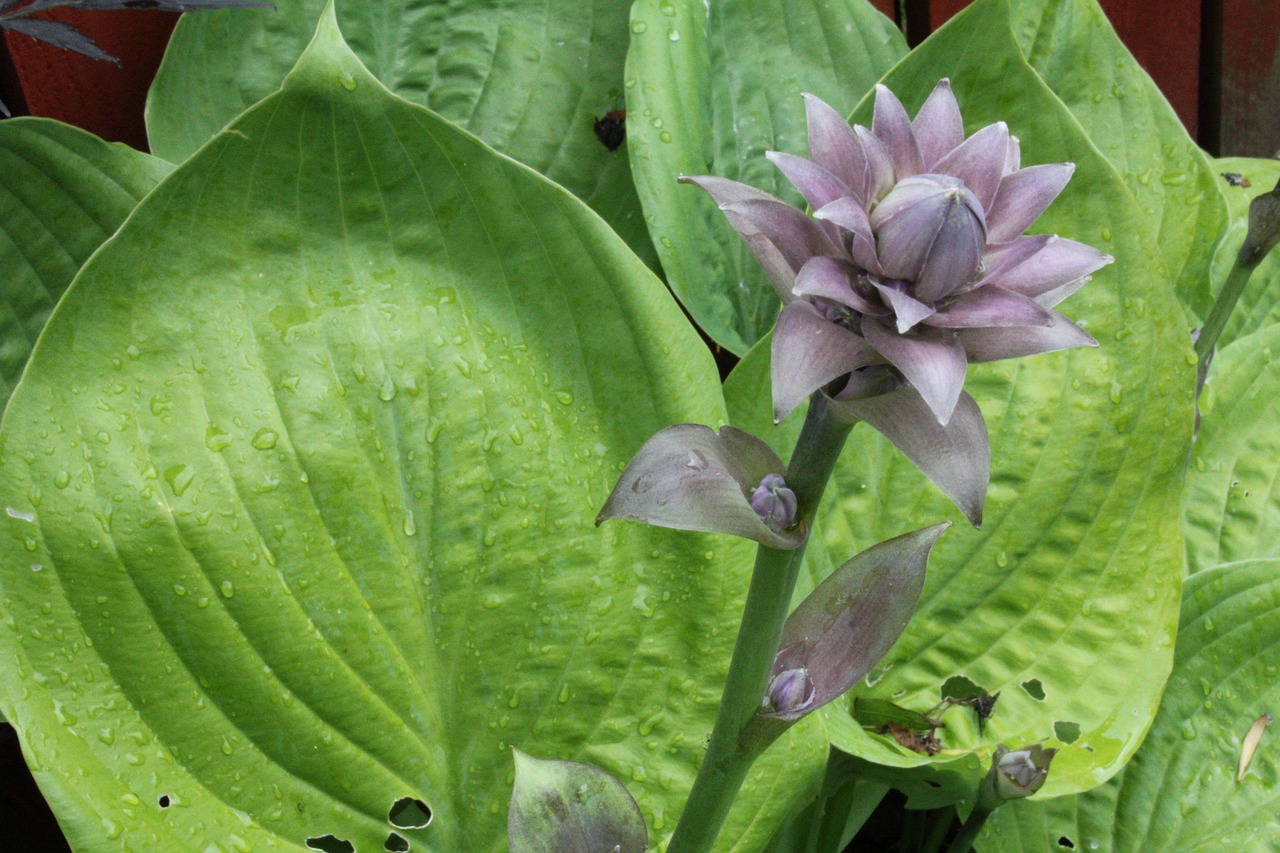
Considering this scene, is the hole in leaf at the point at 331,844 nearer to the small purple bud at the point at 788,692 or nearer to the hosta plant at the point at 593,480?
the hosta plant at the point at 593,480

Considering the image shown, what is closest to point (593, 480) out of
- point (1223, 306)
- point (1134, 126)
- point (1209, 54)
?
point (1223, 306)

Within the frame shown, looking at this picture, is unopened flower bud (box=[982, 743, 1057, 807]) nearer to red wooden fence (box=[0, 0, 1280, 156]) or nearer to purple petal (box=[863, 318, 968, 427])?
purple petal (box=[863, 318, 968, 427])

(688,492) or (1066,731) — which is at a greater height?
(688,492)

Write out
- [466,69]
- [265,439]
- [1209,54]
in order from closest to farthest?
[265,439] < [466,69] < [1209,54]

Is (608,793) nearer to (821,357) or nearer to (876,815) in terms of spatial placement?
(821,357)

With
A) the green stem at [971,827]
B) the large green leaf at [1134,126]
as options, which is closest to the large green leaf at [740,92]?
the large green leaf at [1134,126]

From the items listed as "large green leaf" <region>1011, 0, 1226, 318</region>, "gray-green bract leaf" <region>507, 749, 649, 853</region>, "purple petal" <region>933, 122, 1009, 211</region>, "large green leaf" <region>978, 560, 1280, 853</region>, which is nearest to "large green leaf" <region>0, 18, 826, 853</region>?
"gray-green bract leaf" <region>507, 749, 649, 853</region>

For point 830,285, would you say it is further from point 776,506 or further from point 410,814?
point 410,814

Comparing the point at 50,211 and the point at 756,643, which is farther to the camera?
the point at 50,211
